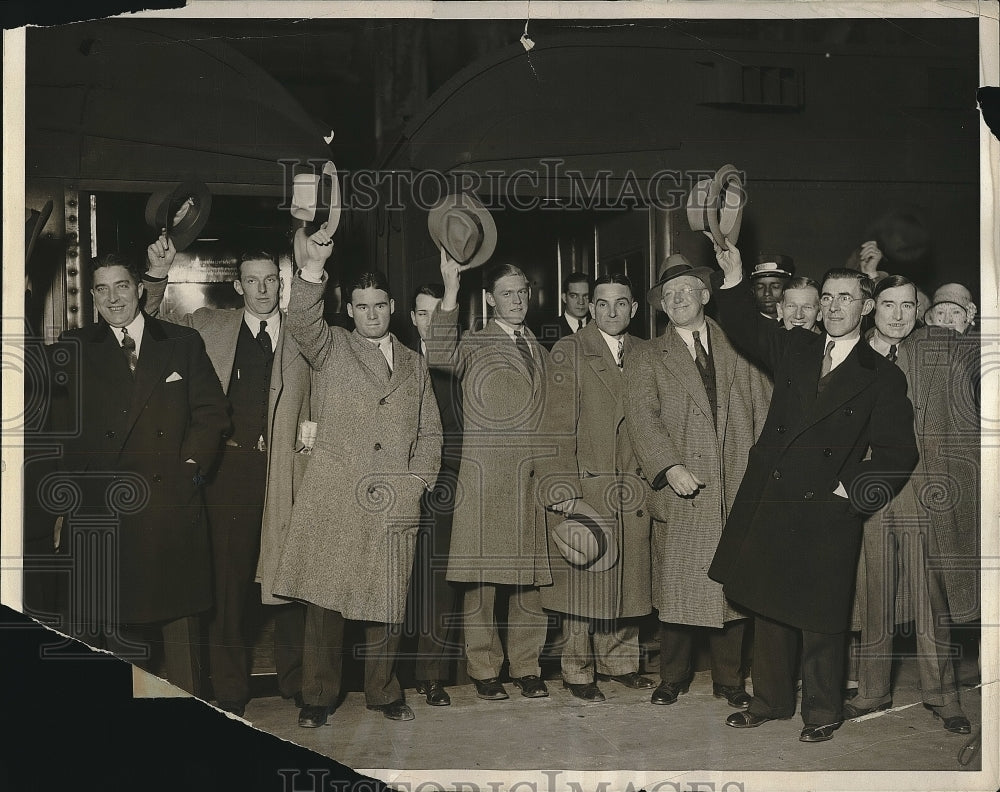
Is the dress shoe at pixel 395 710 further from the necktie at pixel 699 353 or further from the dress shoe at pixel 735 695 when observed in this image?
the necktie at pixel 699 353

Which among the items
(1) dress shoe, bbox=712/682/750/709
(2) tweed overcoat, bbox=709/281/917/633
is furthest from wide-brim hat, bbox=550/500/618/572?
(1) dress shoe, bbox=712/682/750/709

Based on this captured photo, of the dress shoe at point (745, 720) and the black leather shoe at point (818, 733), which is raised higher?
the dress shoe at point (745, 720)

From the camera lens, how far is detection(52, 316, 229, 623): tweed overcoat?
4273 mm

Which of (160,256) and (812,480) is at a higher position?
(160,256)

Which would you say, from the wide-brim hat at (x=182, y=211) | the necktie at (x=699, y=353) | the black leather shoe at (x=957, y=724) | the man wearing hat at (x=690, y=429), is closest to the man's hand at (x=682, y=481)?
the man wearing hat at (x=690, y=429)

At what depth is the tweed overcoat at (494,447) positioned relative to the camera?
425cm

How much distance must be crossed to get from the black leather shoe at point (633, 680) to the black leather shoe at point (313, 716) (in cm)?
105

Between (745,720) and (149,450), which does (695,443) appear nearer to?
(745,720)

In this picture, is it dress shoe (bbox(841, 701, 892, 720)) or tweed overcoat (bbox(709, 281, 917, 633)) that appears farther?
dress shoe (bbox(841, 701, 892, 720))

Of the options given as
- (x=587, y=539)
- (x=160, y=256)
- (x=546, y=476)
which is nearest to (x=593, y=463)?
(x=546, y=476)

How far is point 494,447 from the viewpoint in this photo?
4.26 m

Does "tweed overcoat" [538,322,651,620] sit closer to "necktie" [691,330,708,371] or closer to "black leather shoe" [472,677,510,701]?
"necktie" [691,330,708,371]

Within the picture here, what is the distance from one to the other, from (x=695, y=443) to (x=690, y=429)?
0.06 metres

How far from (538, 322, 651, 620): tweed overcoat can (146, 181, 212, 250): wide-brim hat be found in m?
1.42
